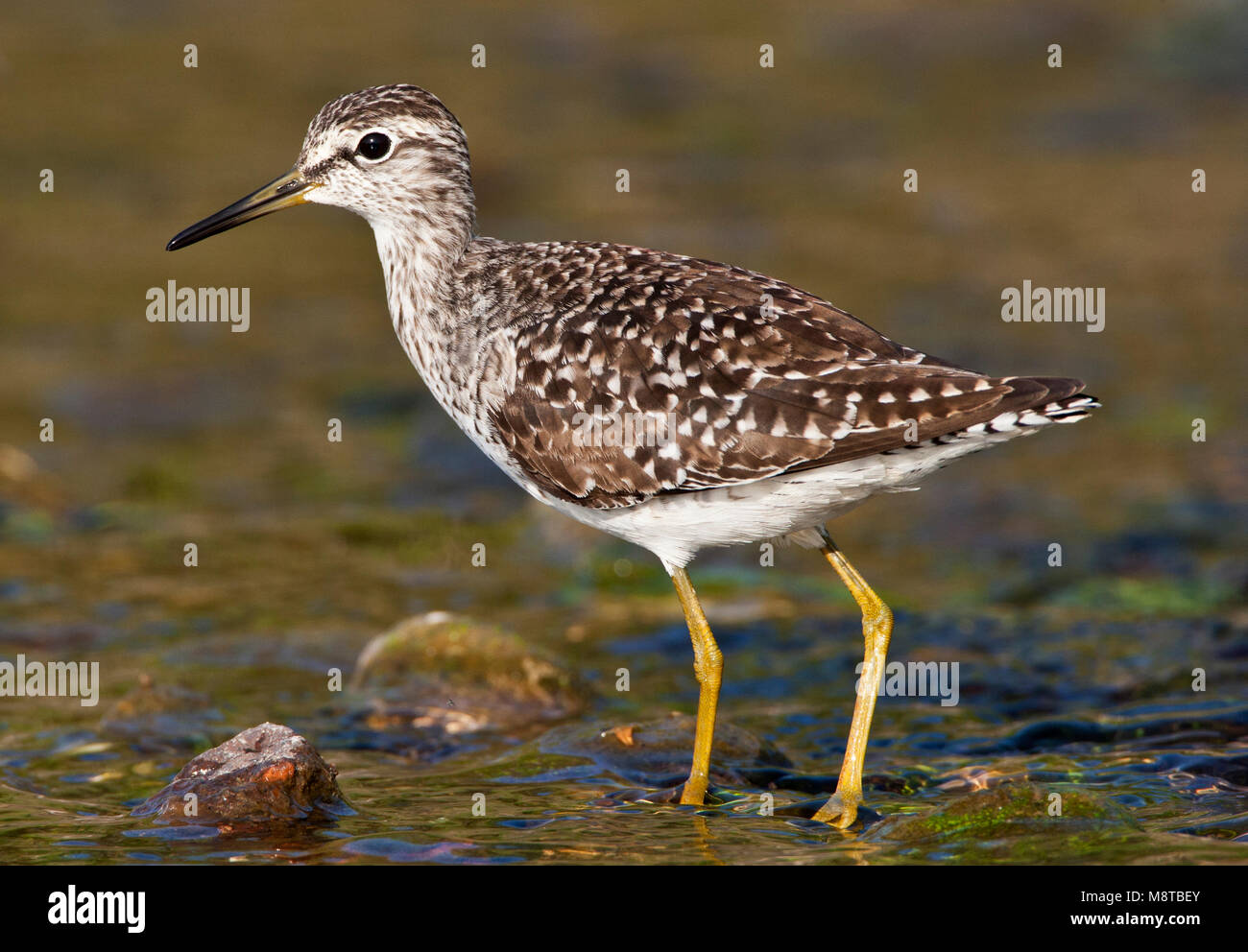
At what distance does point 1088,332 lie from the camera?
749 inches

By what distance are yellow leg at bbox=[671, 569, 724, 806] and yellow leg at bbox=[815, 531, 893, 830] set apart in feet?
2.40

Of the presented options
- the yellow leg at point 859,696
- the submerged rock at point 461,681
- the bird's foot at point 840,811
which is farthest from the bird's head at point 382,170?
the bird's foot at point 840,811

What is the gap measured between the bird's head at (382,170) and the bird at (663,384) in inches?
0.5

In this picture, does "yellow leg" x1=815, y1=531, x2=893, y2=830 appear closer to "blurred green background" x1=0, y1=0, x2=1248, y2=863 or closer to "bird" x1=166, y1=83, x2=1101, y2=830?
"bird" x1=166, y1=83, x2=1101, y2=830

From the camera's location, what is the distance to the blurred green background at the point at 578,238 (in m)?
13.3

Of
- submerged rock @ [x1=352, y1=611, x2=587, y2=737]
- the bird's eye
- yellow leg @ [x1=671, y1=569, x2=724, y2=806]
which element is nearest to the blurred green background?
submerged rock @ [x1=352, y1=611, x2=587, y2=737]

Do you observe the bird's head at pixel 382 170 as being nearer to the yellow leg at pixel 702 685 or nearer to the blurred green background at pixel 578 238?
the yellow leg at pixel 702 685

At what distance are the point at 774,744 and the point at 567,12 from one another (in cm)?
1979

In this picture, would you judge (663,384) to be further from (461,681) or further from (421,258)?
(461,681)

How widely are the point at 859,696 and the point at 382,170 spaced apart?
433 cm

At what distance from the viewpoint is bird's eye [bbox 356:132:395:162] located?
10039mm

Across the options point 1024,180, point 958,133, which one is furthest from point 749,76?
point 1024,180

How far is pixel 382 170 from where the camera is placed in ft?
33.2

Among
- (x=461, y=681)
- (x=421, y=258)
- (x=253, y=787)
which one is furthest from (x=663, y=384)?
(x=253, y=787)
